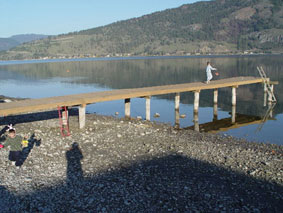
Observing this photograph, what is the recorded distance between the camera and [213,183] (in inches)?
415

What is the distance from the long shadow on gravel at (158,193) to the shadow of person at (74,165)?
9cm

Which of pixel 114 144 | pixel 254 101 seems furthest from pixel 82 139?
pixel 254 101

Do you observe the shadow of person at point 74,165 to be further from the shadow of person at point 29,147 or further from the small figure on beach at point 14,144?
the small figure on beach at point 14,144

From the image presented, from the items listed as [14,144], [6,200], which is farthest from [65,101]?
[6,200]

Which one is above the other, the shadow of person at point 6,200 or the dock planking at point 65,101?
the dock planking at point 65,101

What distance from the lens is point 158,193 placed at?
9.66 metres

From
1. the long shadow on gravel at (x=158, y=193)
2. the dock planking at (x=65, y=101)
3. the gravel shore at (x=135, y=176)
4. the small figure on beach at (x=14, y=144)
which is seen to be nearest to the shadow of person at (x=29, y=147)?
the gravel shore at (x=135, y=176)

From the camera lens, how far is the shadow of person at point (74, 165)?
1061 cm

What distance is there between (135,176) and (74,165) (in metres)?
2.63

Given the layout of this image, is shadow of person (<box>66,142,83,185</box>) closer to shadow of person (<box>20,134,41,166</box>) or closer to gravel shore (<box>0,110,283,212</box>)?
gravel shore (<box>0,110,283,212</box>)

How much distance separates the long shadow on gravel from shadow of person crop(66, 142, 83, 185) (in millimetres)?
89

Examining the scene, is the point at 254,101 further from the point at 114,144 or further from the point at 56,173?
the point at 56,173

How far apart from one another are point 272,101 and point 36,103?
27.4 meters

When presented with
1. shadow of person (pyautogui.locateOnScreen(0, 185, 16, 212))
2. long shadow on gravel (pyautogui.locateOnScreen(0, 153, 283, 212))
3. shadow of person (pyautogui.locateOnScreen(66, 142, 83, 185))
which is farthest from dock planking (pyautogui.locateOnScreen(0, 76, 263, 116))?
shadow of person (pyautogui.locateOnScreen(0, 185, 16, 212))
